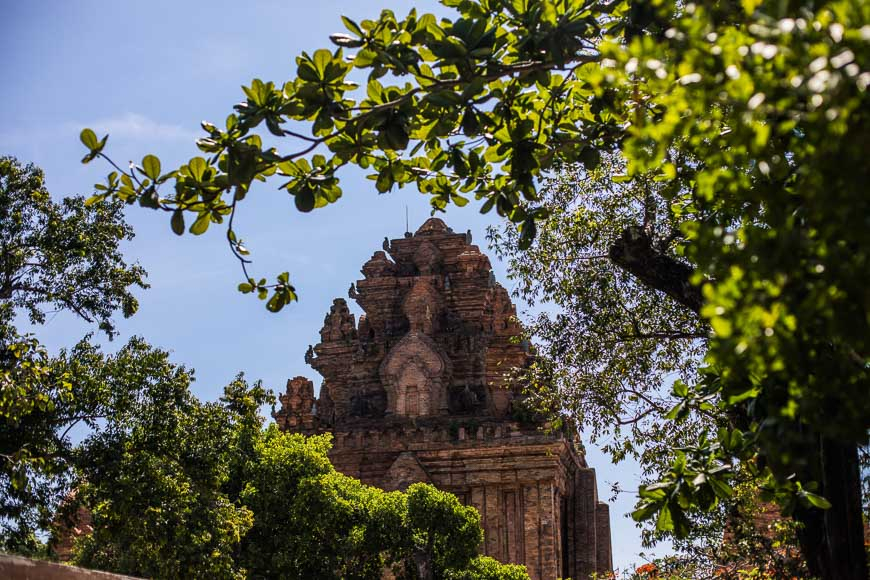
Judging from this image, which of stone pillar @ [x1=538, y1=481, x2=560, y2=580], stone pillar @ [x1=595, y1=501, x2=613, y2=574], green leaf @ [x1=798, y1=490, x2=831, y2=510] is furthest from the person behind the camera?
stone pillar @ [x1=595, y1=501, x2=613, y2=574]

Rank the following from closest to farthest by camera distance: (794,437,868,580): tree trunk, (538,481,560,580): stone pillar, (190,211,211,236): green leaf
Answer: (190,211,211,236): green leaf
(794,437,868,580): tree trunk
(538,481,560,580): stone pillar

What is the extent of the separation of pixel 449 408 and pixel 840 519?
30.5m

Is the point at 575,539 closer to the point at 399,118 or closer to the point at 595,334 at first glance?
the point at 595,334

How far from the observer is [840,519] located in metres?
8.03

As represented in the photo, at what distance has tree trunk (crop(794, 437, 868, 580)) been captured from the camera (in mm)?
7977

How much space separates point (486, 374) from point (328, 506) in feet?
45.8

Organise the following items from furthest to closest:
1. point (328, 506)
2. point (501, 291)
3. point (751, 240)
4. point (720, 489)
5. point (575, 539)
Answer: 1. point (501, 291)
2. point (575, 539)
3. point (328, 506)
4. point (720, 489)
5. point (751, 240)

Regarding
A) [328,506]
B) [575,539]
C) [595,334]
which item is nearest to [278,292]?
[595,334]

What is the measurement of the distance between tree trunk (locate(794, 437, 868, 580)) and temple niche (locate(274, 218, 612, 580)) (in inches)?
892

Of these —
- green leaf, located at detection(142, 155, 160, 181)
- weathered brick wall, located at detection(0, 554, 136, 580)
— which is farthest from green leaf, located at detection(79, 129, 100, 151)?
weathered brick wall, located at detection(0, 554, 136, 580)

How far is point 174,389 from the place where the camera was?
2117 centimetres

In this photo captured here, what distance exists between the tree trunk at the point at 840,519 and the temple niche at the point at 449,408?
2265cm

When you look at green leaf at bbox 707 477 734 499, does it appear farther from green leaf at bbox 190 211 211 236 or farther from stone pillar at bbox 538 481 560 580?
stone pillar at bbox 538 481 560 580

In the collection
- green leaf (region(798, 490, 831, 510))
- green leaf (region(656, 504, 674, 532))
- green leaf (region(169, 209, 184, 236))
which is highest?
green leaf (region(169, 209, 184, 236))
